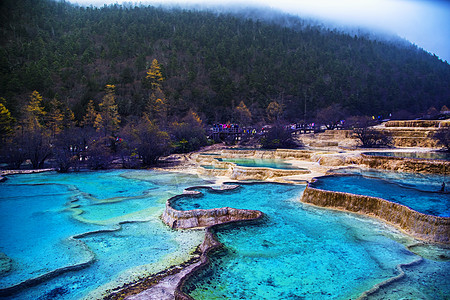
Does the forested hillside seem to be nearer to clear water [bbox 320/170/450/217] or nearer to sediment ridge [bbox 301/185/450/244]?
clear water [bbox 320/170/450/217]

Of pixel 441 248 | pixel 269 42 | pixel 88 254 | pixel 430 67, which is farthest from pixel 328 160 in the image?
pixel 430 67

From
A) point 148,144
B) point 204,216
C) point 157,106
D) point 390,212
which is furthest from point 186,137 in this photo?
point 390,212

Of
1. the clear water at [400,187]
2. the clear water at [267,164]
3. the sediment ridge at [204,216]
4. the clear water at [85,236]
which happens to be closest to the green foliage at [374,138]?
the clear water at [267,164]

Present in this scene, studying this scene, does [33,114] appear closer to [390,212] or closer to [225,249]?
[225,249]

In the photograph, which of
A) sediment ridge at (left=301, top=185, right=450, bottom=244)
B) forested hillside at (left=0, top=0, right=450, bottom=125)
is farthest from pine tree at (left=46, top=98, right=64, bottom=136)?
sediment ridge at (left=301, top=185, right=450, bottom=244)

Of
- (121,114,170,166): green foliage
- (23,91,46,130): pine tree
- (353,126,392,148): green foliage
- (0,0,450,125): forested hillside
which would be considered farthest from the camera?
(0,0,450,125): forested hillside

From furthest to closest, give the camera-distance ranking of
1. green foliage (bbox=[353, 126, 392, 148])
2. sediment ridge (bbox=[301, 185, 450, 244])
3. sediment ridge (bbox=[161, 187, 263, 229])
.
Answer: green foliage (bbox=[353, 126, 392, 148])
sediment ridge (bbox=[161, 187, 263, 229])
sediment ridge (bbox=[301, 185, 450, 244])

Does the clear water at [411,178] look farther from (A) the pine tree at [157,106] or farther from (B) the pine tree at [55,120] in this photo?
(A) the pine tree at [157,106]
